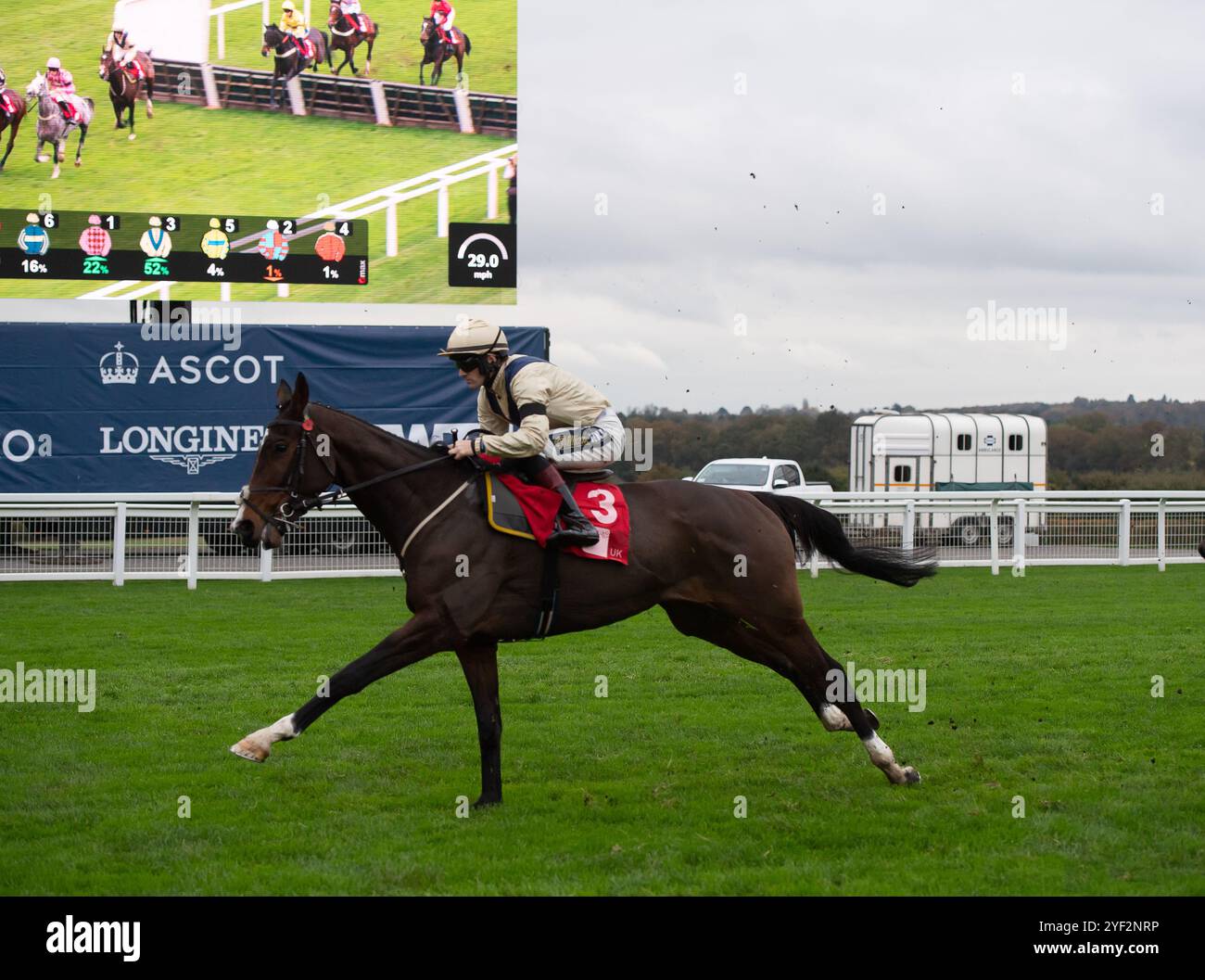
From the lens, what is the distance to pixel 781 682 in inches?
348

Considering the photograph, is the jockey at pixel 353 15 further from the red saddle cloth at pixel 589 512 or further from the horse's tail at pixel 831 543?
the red saddle cloth at pixel 589 512

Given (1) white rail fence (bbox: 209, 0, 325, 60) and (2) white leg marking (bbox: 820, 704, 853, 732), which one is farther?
(1) white rail fence (bbox: 209, 0, 325, 60)

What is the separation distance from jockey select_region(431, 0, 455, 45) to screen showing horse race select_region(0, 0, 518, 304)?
0.02 meters

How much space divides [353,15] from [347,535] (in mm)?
5930

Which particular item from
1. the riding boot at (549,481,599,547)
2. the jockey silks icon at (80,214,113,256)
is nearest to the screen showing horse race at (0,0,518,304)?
the jockey silks icon at (80,214,113,256)

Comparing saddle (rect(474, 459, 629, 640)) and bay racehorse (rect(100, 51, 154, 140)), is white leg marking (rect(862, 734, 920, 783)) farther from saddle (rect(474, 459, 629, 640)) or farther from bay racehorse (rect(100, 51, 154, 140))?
bay racehorse (rect(100, 51, 154, 140))

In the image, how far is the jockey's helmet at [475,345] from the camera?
5.96 metres

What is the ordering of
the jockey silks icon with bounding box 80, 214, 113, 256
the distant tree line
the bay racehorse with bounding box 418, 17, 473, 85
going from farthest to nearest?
1. the distant tree line
2. the bay racehorse with bounding box 418, 17, 473, 85
3. the jockey silks icon with bounding box 80, 214, 113, 256

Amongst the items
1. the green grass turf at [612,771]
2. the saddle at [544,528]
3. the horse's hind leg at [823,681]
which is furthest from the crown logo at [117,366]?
the horse's hind leg at [823,681]

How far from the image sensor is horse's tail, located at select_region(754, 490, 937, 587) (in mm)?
6766

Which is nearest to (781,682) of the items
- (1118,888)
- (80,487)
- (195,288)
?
(1118,888)

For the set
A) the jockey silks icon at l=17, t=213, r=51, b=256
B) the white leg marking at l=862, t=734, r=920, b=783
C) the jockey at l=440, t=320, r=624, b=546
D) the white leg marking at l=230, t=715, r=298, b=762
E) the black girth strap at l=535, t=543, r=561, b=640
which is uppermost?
the jockey silks icon at l=17, t=213, r=51, b=256
